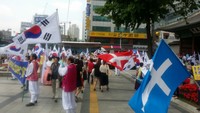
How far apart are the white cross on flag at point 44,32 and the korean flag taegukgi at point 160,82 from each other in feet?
20.5

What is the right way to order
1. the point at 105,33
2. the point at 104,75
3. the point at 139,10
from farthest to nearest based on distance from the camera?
the point at 105,33, the point at 139,10, the point at 104,75

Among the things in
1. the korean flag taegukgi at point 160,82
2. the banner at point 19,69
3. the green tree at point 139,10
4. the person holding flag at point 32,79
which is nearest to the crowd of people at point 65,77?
the person holding flag at point 32,79

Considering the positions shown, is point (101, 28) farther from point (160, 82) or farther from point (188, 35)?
point (160, 82)

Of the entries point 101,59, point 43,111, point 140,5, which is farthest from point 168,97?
point 140,5

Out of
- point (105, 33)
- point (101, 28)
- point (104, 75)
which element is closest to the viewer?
point (104, 75)

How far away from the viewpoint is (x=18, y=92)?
14859 mm

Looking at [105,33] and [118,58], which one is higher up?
[105,33]

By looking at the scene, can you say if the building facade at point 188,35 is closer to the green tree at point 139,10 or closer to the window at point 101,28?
the green tree at point 139,10

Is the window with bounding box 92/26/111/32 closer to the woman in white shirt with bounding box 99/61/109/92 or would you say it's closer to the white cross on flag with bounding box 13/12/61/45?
the woman in white shirt with bounding box 99/61/109/92

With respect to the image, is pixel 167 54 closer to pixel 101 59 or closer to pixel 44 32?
pixel 44 32

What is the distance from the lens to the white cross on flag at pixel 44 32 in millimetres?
11383

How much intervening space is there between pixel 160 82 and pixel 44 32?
6.60 meters

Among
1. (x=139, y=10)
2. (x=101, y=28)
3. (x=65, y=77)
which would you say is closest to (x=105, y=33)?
(x=101, y=28)

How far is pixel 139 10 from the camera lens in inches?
726
